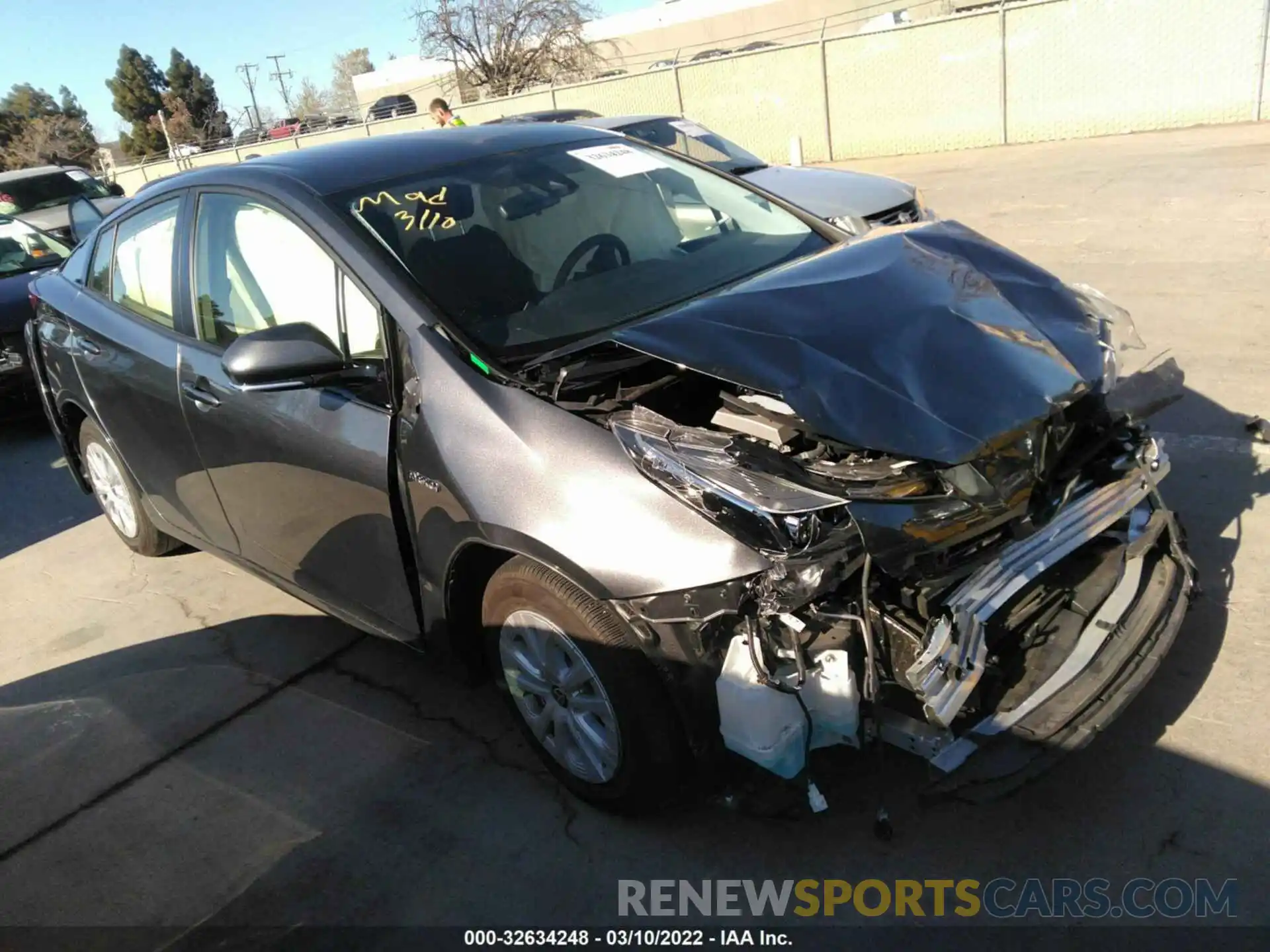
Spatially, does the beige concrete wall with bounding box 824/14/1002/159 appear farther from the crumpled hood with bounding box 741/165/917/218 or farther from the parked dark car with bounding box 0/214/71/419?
the parked dark car with bounding box 0/214/71/419

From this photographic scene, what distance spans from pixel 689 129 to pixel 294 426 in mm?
7603

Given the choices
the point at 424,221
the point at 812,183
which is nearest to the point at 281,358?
the point at 424,221

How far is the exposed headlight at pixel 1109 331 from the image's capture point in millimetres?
2900

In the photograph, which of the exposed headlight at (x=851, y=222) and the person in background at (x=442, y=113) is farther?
the person in background at (x=442, y=113)

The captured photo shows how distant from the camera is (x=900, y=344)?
2.65m

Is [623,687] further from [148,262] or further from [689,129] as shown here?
[689,129]

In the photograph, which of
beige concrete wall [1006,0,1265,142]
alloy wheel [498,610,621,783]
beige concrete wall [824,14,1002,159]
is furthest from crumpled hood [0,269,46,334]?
beige concrete wall [1006,0,1265,142]

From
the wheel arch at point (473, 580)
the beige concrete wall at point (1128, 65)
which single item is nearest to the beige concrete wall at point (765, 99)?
the beige concrete wall at point (1128, 65)

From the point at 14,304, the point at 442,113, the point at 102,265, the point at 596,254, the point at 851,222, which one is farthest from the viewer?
the point at 442,113

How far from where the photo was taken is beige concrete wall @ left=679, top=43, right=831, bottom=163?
774 inches

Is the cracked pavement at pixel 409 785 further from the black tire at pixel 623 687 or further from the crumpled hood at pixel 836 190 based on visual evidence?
the crumpled hood at pixel 836 190

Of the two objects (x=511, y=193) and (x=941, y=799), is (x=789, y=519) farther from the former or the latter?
(x=511, y=193)

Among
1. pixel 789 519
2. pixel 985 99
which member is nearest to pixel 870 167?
pixel 985 99

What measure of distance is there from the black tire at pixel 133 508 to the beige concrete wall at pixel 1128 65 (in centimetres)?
1575
